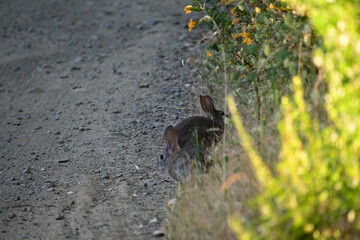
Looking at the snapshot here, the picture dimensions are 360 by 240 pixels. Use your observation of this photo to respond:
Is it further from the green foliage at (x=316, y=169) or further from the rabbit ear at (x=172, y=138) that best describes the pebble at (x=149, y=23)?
the green foliage at (x=316, y=169)

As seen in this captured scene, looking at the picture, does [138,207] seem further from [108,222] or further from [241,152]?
Answer: [241,152]

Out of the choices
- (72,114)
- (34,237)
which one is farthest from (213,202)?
(72,114)

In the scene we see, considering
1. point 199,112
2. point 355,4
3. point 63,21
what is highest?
point 355,4

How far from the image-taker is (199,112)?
641 cm

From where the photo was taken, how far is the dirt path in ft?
15.9

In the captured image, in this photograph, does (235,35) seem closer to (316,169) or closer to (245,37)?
(245,37)

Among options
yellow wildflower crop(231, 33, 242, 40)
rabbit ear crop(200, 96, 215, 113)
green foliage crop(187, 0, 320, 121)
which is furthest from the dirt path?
yellow wildflower crop(231, 33, 242, 40)

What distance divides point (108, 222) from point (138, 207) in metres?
0.30

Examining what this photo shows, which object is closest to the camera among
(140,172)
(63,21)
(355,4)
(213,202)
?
(355,4)

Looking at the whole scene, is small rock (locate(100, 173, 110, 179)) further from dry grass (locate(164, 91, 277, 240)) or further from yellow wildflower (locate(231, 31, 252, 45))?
yellow wildflower (locate(231, 31, 252, 45))

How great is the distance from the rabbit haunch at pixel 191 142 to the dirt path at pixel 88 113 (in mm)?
223

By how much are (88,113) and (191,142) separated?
2.19 m

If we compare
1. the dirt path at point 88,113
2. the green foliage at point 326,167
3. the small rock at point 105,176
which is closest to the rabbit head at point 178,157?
the dirt path at point 88,113

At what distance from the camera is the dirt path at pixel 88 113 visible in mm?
4855
